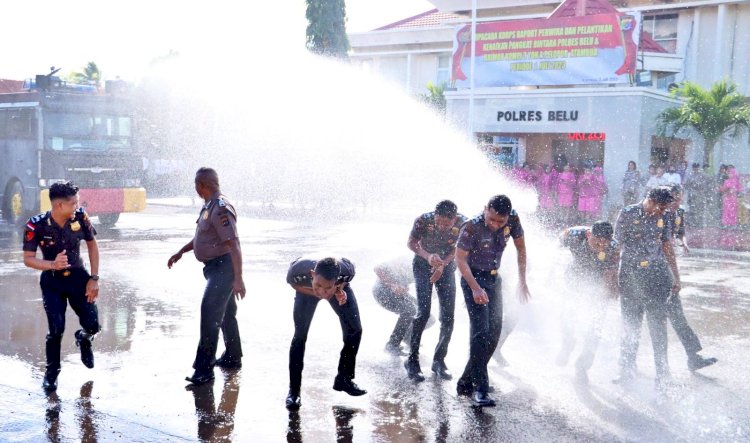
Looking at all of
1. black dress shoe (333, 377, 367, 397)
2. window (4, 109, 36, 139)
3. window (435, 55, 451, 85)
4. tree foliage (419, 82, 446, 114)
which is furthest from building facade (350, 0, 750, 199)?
black dress shoe (333, 377, 367, 397)

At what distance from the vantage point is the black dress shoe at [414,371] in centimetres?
680

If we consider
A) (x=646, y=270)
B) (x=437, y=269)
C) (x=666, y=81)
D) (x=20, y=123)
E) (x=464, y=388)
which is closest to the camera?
(x=464, y=388)

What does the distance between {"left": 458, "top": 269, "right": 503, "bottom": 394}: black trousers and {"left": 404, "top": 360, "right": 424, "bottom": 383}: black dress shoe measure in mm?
456

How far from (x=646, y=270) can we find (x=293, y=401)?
3.08 m

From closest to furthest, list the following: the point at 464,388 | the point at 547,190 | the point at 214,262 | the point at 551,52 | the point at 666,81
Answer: the point at 464,388 → the point at 214,262 → the point at 547,190 → the point at 551,52 → the point at 666,81

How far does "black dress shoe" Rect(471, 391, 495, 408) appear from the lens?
240 inches

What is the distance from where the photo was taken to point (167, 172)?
1448 inches

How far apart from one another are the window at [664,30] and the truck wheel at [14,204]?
69.4 ft

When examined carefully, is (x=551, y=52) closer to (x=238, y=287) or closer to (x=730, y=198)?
(x=730, y=198)

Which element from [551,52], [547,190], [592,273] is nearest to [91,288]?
[592,273]

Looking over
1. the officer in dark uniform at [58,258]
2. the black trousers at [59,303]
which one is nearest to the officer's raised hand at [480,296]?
the officer in dark uniform at [58,258]

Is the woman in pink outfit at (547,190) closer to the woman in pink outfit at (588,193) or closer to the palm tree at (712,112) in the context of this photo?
the woman in pink outfit at (588,193)

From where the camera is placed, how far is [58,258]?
6215 mm

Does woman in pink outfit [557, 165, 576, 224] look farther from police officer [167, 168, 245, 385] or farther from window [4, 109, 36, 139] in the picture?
police officer [167, 168, 245, 385]
